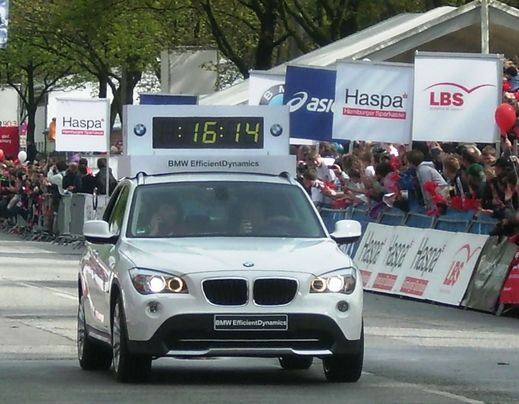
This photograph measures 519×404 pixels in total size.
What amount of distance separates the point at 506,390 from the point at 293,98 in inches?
590

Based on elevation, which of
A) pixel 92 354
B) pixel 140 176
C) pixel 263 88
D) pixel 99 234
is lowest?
pixel 92 354

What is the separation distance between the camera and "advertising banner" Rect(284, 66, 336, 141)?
87.3 feet

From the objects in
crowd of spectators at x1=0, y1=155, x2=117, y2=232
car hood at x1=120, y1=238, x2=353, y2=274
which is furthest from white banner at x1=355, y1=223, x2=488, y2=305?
crowd of spectators at x1=0, y1=155, x2=117, y2=232

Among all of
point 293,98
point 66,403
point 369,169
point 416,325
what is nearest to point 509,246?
point 416,325

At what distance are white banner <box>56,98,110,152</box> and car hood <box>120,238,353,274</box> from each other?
79.7 ft

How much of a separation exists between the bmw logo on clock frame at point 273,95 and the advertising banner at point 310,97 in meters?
3.54

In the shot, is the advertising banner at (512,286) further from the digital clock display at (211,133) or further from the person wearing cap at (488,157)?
the digital clock display at (211,133)

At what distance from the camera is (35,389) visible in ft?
38.5

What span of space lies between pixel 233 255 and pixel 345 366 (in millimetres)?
1193

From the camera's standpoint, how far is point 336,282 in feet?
38.6

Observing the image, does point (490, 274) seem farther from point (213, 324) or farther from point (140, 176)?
point (213, 324)

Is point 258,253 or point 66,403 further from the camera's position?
point 258,253

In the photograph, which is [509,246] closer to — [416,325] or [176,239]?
[416,325]

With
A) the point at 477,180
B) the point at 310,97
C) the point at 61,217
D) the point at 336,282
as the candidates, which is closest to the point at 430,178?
the point at 477,180
